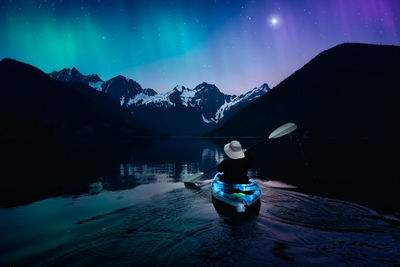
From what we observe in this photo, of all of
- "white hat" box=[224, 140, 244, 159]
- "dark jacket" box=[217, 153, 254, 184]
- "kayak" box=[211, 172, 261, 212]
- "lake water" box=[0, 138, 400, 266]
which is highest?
"white hat" box=[224, 140, 244, 159]

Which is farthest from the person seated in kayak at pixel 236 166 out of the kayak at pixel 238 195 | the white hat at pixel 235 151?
the kayak at pixel 238 195

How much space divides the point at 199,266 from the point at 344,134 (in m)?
176

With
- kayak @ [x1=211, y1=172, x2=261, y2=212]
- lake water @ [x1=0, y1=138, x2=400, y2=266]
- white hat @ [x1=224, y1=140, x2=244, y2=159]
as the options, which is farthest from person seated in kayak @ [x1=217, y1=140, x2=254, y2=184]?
lake water @ [x1=0, y1=138, x2=400, y2=266]

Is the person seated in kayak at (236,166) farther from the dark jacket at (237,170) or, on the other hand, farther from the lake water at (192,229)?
the lake water at (192,229)

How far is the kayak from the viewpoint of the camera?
34.7 ft

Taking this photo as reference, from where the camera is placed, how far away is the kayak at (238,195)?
417 inches

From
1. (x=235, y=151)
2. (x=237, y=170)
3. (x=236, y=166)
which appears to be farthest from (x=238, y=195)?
(x=235, y=151)

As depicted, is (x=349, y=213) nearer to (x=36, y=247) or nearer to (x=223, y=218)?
(x=223, y=218)

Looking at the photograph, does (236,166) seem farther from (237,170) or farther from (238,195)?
(238,195)

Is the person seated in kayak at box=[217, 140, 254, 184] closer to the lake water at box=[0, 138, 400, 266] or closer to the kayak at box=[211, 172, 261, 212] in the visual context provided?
the kayak at box=[211, 172, 261, 212]

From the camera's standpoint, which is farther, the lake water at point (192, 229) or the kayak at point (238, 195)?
the kayak at point (238, 195)

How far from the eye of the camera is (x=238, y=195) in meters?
10.8

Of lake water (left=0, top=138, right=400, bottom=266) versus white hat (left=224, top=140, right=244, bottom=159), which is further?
white hat (left=224, top=140, right=244, bottom=159)

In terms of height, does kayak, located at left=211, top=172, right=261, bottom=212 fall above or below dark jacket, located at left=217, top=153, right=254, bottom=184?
below
